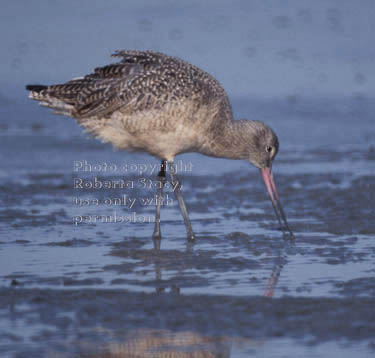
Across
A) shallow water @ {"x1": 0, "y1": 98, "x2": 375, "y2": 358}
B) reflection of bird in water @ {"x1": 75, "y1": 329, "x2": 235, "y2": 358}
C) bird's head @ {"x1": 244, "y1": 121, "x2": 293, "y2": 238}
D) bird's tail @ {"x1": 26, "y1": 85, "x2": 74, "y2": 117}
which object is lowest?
reflection of bird in water @ {"x1": 75, "y1": 329, "x2": 235, "y2": 358}

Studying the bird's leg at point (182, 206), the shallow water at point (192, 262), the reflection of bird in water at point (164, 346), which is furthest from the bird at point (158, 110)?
the reflection of bird in water at point (164, 346)

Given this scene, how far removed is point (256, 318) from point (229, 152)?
3.06 meters

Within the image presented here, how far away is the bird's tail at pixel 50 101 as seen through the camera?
7277 millimetres

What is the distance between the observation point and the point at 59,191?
873 centimetres

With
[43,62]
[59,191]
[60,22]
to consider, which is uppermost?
[60,22]

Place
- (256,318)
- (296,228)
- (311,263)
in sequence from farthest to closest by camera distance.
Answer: (296,228) → (311,263) → (256,318)

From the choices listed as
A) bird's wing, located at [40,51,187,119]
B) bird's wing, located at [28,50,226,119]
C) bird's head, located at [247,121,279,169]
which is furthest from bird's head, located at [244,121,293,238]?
bird's wing, located at [40,51,187,119]

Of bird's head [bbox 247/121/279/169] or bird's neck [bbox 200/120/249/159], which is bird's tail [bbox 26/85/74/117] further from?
bird's head [bbox 247/121/279/169]

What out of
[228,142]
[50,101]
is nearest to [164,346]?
[228,142]

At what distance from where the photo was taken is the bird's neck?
23.8 ft

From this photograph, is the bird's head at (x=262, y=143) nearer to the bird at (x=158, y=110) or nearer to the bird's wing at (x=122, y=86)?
the bird at (x=158, y=110)

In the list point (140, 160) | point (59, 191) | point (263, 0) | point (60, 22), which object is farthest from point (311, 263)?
point (263, 0)

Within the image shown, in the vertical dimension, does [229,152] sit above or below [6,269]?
above

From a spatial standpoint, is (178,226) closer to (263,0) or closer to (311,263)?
(311,263)
